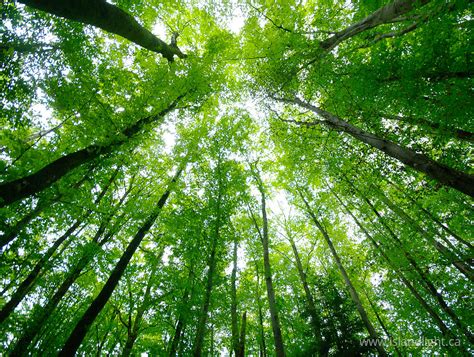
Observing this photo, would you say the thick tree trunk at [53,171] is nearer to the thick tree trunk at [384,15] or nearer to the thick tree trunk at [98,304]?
the thick tree trunk at [98,304]

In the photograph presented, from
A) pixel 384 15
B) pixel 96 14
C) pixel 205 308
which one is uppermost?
pixel 384 15

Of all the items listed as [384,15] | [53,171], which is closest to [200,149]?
[53,171]

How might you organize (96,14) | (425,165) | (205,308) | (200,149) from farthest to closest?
(200,149) → (205,308) → (425,165) → (96,14)

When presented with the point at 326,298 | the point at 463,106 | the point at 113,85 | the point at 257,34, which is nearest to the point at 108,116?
the point at 113,85

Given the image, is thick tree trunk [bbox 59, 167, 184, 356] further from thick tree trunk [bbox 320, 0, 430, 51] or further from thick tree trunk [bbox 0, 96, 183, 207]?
thick tree trunk [bbox 320, 0, 430, 51]

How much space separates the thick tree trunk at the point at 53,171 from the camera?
3.52 m

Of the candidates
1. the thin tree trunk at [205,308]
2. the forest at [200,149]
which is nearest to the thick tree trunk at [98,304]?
the forest at [200,149]

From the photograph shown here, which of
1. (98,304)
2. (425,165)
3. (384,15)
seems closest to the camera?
(384,15)

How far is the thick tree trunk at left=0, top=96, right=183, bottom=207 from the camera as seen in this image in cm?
352

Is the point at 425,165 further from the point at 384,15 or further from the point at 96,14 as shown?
the point at 96,14

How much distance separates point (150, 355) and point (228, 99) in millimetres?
11461

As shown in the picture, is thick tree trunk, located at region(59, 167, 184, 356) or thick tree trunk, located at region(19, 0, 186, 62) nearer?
thick tree trunk, located at region(19, 0, 186, 62)

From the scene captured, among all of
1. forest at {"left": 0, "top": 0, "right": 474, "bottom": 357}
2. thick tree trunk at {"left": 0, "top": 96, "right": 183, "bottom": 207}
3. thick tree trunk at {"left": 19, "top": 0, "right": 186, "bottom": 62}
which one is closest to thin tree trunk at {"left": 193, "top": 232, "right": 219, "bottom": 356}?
forest at {"left": 0, "top": 0, "right": 474, "bottom": 357}

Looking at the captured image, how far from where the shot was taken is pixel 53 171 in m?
4.20
